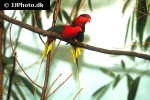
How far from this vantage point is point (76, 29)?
1.66 feet

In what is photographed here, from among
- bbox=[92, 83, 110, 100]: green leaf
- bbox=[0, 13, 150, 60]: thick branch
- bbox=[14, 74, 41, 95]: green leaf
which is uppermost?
bbox=[0, 13, 150, 60]: thick branch

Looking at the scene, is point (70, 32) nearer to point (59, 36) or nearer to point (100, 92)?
point (59, 36)

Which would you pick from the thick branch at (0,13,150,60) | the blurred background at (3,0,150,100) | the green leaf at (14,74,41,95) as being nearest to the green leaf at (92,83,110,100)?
the blurred background at (3,0,150,100)

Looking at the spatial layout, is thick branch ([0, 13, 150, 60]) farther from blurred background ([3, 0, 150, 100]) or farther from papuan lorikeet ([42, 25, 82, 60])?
blurred background ([3, 0, 150, 100])

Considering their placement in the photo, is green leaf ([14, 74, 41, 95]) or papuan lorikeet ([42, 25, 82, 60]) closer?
papuan lorikeet ([42, 25, 82, 60])

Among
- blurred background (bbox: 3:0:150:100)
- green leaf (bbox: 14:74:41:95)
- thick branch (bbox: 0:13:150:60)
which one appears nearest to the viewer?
thick branch (bbox: 0:13:150:60)

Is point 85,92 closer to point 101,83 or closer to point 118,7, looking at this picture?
point 101,83

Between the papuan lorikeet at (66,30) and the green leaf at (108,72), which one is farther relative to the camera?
the green leaf at (108,72)

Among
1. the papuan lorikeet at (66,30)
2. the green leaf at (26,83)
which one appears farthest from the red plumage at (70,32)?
the green leaf at (26,83)

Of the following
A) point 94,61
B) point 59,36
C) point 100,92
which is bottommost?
point 100,92

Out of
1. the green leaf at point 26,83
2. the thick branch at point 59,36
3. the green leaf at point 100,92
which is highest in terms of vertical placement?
the thick branch at point 59,36

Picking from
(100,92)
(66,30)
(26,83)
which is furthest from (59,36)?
(100,92)

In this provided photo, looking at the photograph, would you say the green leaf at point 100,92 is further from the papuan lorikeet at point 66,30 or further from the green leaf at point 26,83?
the papuan lorikeet at point 66,30

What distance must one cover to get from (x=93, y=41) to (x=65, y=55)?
5.6 inches
